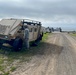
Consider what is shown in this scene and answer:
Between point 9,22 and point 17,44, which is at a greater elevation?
point 9,22

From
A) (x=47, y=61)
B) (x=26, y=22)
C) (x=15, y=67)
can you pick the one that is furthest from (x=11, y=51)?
(x=15, y=67)

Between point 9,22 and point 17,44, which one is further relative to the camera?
point 9,22

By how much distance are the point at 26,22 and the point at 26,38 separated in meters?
1.54

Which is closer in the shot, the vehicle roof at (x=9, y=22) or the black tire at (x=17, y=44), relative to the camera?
the black tire at (x=17, y=44)

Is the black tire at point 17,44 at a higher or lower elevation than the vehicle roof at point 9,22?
lower

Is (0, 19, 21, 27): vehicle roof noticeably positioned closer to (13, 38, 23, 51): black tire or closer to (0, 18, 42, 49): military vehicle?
(0, 18, 42, 49): military vehicle

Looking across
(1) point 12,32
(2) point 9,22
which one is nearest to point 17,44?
(1) point 12,32

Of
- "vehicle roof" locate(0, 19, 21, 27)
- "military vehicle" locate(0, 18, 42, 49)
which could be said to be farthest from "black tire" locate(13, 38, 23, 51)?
"vehicle roof" locate(0, 19, 21, 27)

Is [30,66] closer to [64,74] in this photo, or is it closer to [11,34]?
[64,74]

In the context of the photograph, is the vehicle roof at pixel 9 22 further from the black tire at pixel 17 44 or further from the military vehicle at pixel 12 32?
the black tire at pixel 17 44

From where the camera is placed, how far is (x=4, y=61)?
476 inches

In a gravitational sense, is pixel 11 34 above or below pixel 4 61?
above

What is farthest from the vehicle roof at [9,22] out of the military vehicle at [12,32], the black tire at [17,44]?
the black tire at [17,44]

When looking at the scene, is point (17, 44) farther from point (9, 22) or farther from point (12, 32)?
point (9, 22)
